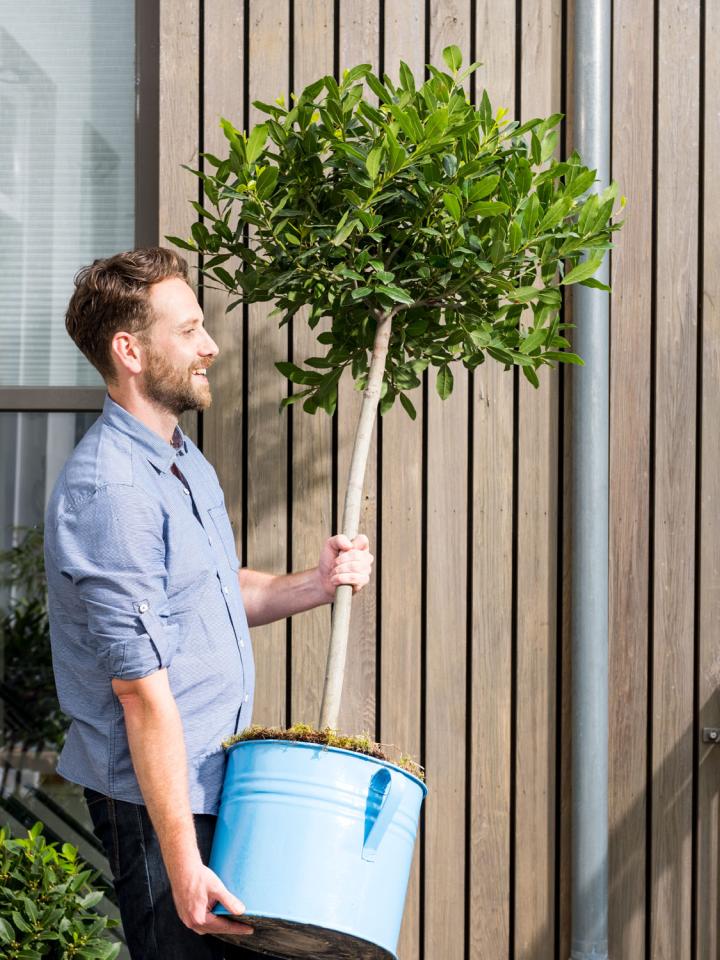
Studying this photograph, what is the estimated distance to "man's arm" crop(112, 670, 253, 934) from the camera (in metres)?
1.72

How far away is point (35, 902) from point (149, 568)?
114 centimetres

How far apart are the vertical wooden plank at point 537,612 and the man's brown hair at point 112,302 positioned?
1.20 m

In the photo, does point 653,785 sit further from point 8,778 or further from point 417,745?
point 8,778

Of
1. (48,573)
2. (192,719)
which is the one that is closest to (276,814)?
(192,719)

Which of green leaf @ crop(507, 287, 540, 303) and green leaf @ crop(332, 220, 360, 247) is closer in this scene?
green leaf @ crop(332, 220, 360, 247)

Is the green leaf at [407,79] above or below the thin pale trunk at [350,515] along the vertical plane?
above

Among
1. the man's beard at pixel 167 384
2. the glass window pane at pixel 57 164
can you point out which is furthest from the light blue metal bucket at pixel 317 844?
the glass window pane at pixel 57 164

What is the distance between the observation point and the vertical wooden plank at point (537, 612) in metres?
2.73

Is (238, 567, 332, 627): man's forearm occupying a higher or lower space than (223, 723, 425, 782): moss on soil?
higher

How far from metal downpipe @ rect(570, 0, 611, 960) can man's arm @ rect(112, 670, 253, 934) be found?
1248 mm

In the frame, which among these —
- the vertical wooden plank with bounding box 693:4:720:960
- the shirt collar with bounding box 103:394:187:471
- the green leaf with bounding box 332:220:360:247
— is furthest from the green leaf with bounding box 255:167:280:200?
the vertical wooden plank with bounding box 693:4:720:960

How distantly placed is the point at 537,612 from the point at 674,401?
2.36 ft

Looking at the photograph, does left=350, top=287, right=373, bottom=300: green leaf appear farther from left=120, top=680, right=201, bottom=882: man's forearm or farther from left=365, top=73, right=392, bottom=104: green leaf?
left=120, top=680, right=201, bottom=882: man's forearm

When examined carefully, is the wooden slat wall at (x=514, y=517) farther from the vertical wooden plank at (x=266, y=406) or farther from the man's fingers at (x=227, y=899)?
the man's fingers at (x=227, y=899)
